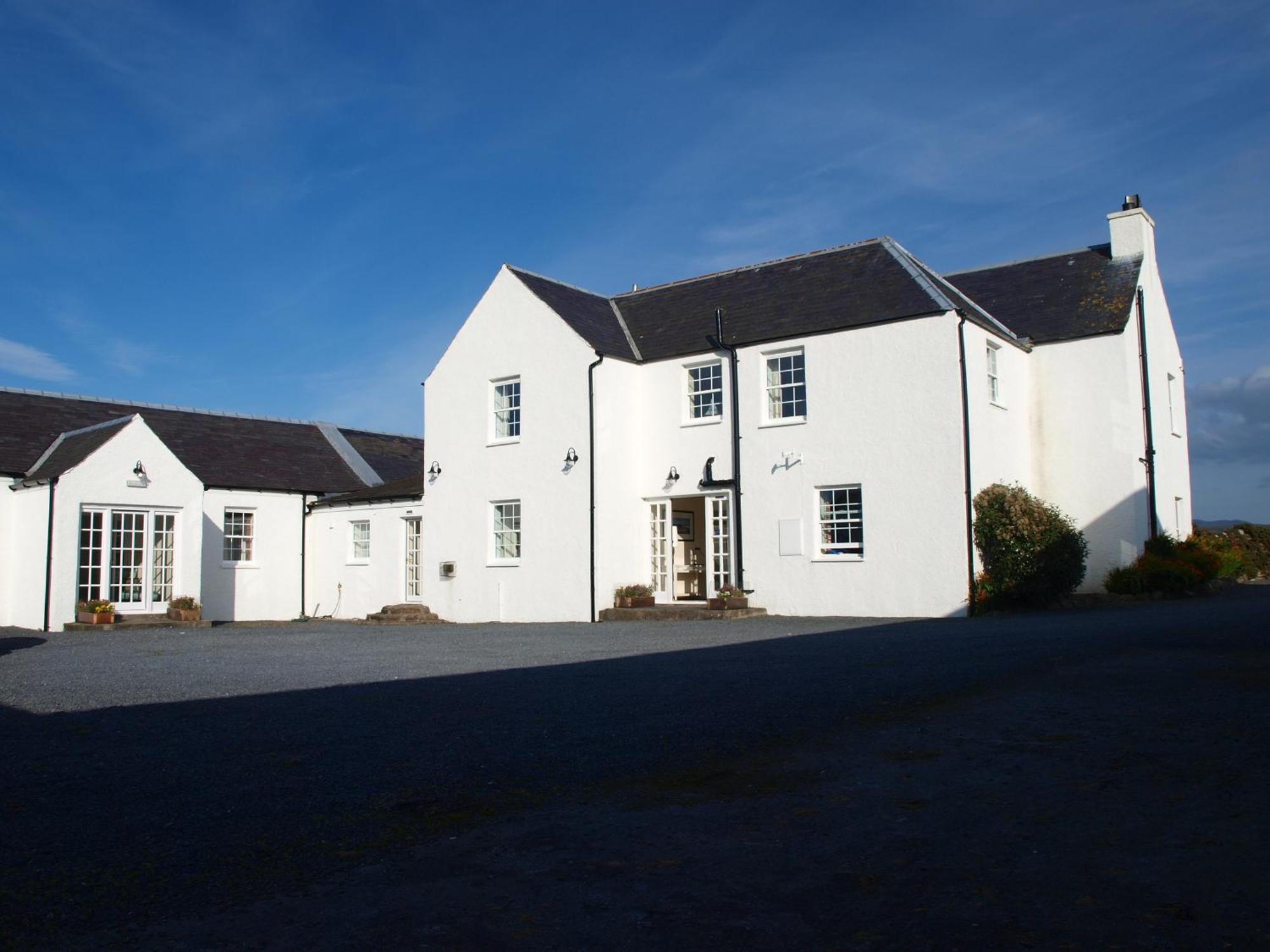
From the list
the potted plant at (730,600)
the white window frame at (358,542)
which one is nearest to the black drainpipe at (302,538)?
the white window frame at (358,542)

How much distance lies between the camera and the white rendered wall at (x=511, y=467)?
891 inches

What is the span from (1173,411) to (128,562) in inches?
970

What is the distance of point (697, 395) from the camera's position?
22.8 meters

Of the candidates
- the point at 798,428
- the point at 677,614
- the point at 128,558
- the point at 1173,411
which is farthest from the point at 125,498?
the point at 1173,411

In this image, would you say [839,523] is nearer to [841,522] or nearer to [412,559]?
[841,522]

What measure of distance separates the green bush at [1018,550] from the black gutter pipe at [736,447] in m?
4.61

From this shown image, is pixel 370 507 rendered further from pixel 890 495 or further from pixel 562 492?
pixel 890 495

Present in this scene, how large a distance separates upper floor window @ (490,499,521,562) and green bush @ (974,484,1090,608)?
32.6 feet

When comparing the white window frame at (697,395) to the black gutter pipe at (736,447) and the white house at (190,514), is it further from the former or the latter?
the white house at (190,514)

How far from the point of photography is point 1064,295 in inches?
936

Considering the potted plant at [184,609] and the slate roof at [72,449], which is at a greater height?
the slate roof at [72,449]

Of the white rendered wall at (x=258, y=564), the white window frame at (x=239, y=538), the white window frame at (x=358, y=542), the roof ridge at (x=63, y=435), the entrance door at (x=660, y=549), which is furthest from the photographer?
the white window frame at (x=358, y=542)

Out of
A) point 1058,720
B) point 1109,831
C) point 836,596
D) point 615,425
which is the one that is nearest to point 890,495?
point 836,596

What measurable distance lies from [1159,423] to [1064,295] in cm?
363
